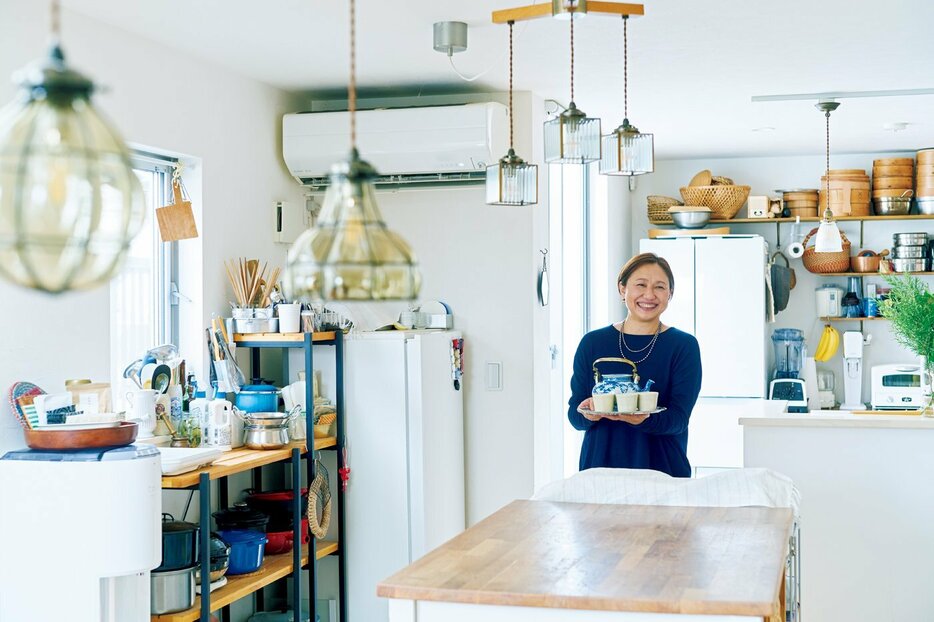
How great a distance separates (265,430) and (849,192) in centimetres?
461

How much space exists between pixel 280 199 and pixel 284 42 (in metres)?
1.00

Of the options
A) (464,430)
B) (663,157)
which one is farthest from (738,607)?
(663,157)

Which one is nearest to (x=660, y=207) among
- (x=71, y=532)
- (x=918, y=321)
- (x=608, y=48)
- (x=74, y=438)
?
(x=918, y=321)

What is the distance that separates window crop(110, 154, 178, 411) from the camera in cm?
379

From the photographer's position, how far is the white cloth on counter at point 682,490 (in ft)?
9.93

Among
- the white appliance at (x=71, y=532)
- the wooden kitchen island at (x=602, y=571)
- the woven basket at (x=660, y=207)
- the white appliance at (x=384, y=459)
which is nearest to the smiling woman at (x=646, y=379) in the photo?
the wooden kitchen island at (x=602, y=571)

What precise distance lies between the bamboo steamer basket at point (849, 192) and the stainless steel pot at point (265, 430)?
4419 mm

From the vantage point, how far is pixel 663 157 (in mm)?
7480

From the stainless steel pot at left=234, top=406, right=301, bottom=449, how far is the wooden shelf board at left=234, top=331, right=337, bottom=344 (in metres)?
0.32

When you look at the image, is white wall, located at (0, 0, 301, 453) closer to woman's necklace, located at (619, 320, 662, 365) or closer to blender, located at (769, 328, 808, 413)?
woman's necklace, located at (619, 320, 662, 365)

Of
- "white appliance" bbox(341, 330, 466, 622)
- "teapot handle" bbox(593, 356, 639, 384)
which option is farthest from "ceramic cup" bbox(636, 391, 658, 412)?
"white appliance" bbox(341, 330, 466, 622)

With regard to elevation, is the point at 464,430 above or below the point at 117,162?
below

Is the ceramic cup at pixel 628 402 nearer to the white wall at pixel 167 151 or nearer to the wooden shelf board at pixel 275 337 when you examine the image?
the wooden shelf board at pixel 275 337

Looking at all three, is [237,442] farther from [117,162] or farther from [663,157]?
[663,157]
